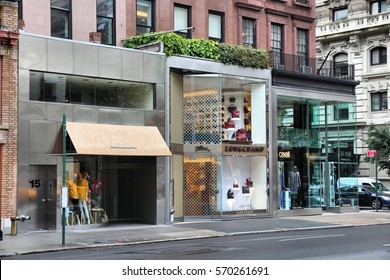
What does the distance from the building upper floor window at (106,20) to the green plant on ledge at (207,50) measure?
771 millimetres

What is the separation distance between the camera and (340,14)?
5541 centimetres

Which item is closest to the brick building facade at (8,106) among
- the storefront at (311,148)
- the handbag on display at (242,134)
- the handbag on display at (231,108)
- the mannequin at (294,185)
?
the handbag on display at (231,108)

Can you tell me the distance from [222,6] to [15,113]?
1256 cm

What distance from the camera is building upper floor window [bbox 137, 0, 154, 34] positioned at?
27.6 m

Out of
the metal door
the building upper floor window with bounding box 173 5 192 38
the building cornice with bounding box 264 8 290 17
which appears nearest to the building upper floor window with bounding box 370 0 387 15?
the building cornice with bounding box 264 8 290 17

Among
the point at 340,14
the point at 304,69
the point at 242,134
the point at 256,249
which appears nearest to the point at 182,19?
the point at 242,134

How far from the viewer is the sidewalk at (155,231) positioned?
60.5 ft

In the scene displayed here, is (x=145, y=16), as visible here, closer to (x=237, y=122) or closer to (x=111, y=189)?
(x=237, y=122)

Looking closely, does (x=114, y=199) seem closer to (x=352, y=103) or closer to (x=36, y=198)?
(x=36, y=198)

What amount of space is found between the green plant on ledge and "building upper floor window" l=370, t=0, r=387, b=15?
25.8m

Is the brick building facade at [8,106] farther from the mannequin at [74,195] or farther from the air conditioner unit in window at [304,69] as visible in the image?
the air conditioner unit in window at [304,69]

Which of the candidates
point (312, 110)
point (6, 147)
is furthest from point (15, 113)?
point (312, 110)

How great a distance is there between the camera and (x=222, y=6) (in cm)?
3023

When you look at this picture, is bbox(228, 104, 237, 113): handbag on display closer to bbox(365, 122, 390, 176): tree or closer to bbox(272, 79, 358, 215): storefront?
bbox(272, 79, 358, 215): storefront
